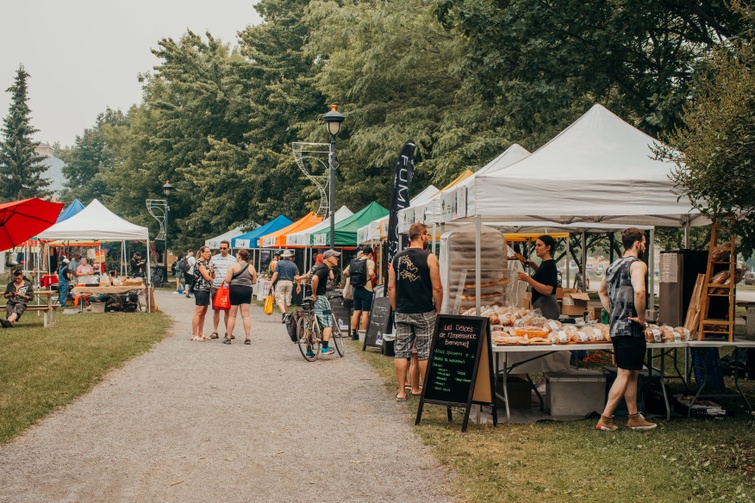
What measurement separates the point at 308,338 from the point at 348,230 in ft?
31.2

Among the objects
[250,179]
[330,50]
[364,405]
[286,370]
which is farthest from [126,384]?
[250,179]

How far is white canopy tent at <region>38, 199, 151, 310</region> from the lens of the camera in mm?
24922

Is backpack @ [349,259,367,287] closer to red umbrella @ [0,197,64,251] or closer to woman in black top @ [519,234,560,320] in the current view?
red umbrella @ [0,197,64,251]

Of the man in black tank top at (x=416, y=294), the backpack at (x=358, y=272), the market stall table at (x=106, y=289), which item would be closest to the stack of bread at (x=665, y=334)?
the man in black tank top at (x=416, y=294)

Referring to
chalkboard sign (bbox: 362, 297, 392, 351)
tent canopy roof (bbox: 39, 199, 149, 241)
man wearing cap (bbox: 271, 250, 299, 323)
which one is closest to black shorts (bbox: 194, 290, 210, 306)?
chalkboard sign (bbox: 362, 297, 392, 351)

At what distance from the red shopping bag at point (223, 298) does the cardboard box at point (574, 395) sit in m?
8.66

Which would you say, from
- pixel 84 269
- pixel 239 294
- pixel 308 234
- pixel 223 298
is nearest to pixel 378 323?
pixel 239 294

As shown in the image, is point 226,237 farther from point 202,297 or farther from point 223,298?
point 223,298

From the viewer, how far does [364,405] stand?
9773mm

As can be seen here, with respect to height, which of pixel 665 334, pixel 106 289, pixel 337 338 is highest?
pixel 665 334

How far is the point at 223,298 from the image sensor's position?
1648 cm

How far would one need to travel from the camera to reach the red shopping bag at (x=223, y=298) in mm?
16375

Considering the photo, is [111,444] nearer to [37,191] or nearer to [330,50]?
[330,50]

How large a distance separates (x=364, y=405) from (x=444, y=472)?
3.17 meters
